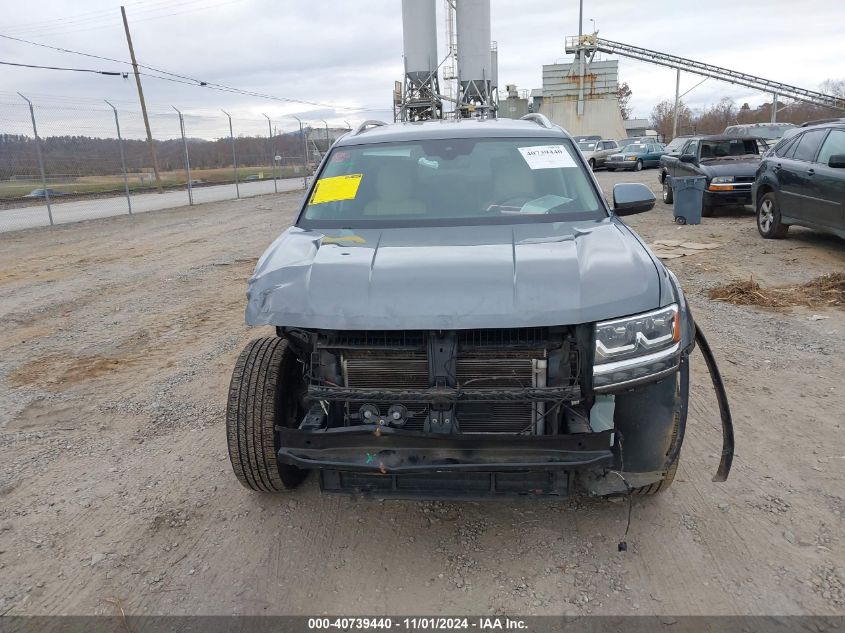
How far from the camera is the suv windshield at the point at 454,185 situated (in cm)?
351

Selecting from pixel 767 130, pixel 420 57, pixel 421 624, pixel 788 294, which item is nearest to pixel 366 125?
pixel 421 624

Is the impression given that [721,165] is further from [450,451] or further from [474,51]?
[474,51]

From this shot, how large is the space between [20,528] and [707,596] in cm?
320

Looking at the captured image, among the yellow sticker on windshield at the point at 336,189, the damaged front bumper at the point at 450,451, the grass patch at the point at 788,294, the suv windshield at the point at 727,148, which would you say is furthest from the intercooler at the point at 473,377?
the suv windshield at the point at 727,148

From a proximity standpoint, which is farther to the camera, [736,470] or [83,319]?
[83,319]

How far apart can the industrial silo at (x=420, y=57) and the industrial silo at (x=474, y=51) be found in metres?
1.72

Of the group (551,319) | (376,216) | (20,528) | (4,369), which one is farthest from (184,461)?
(4,369)

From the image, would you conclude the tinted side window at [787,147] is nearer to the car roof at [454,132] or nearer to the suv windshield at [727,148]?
the suv windshield at [727,148]

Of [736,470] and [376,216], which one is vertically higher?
[376,216]

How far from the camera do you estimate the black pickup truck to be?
12.5 meters

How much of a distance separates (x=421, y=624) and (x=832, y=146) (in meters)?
8.87

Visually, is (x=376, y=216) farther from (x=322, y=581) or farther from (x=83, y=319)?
(x=83, y=319)

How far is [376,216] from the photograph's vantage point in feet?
11.8

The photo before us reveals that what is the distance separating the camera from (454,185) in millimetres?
3740
